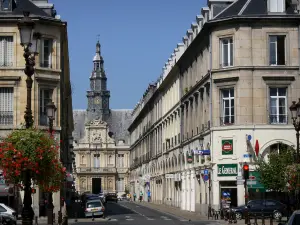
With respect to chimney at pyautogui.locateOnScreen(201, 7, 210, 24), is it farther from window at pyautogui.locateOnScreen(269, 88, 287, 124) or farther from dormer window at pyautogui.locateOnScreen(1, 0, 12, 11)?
dormer window at pyautogui.locateOnScreen(1, 0, 12, 11)

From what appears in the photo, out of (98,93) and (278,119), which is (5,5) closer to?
(278,119)

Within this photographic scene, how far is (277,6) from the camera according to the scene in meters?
52.2

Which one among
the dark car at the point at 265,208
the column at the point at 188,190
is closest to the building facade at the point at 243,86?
the dark car at the point at 265,208

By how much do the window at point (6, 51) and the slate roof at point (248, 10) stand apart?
14.5 m

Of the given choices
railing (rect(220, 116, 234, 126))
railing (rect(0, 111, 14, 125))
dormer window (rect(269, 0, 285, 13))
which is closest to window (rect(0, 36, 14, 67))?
railing (rect(0, 111, 14, 125))

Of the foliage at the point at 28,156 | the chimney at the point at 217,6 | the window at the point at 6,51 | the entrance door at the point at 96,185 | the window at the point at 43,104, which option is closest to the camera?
the foliage at the point at 28,156

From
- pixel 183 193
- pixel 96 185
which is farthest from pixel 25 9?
pixel 96 185

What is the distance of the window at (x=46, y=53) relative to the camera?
52188mm

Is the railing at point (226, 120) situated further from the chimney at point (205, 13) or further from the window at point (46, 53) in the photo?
the window at point (46, 53)

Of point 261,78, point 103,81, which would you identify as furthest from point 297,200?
point 103,81

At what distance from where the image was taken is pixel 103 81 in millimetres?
178375

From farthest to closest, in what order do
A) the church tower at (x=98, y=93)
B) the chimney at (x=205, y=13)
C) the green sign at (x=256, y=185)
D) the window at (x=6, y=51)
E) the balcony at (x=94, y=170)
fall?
the church tower at (x=98, y=93) < the balcony at (x=94, y=170) < the chimney at (x=205, y=13) < the window at (x=6, y=51) < the green sign at (x=256, y=185)

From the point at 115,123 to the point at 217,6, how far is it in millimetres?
119140

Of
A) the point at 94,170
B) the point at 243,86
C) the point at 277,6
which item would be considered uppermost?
the point at 277,6
